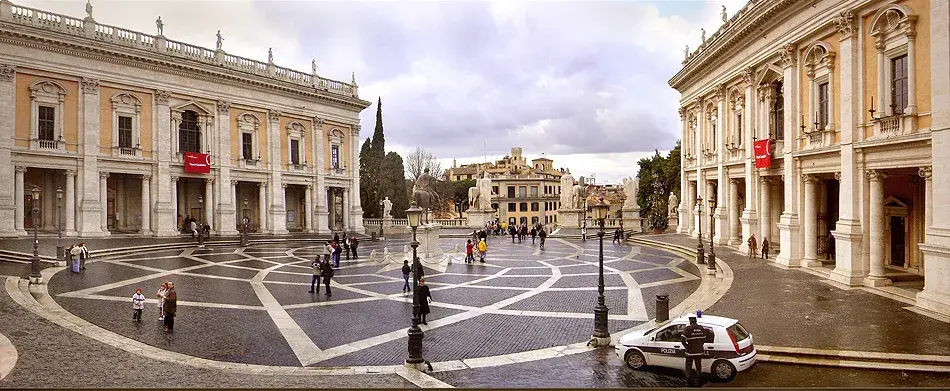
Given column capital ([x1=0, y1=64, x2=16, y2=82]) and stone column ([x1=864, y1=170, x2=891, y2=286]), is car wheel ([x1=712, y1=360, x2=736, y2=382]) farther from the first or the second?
column capital ([x1=0, y1=64, x2=16, y2=82])

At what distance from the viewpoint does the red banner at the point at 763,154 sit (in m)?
25.7

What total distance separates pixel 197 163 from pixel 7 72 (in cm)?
1127

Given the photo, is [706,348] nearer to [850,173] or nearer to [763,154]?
[850,173]

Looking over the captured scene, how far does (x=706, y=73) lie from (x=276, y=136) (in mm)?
31624

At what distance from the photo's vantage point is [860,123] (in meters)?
19.0

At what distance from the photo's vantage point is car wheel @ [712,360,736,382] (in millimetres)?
10367

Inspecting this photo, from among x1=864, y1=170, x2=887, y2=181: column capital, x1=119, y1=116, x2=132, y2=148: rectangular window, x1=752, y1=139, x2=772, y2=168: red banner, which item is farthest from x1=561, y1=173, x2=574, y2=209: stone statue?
x1=119, y1=116, x2=132, y2=148: rectangular window

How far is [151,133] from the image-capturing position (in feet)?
123

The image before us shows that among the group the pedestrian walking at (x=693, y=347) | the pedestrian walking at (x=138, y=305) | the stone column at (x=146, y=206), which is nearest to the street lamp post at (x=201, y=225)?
the stone column at (x=146, y=206)

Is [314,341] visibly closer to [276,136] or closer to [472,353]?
[472,353]

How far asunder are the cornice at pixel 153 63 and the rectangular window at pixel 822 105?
36.4 m

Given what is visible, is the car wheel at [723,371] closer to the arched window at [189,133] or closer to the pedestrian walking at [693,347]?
the pedestrian walking at [693,347]

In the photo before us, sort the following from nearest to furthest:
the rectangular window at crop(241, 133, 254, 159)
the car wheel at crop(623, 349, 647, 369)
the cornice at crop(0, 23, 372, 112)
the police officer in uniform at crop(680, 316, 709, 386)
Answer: the police officer in uniform at crop(680, 316, 709, 386)
the car wheel at crop(623, 349, 647, 369)
the cornice at crop(0, 23, 372, 112)
the rectangular window at crop(241, 133, 254, 159)

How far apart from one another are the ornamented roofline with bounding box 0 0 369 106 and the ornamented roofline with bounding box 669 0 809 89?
1127 inches
